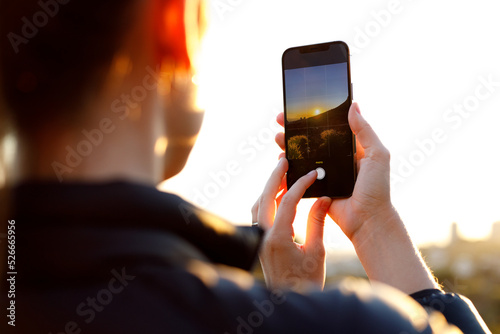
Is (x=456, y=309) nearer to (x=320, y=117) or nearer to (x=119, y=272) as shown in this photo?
(x=119, y=272)

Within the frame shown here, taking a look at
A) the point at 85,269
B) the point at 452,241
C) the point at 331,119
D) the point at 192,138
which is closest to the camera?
the point at 85,269

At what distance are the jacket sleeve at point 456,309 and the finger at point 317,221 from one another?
69 centimetres

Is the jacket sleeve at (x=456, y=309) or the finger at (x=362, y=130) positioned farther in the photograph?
the finger at (x=362, y=130)

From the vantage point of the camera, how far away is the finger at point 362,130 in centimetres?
197

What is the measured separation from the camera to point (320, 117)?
7.05 feet

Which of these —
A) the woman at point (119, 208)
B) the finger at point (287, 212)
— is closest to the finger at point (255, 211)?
the finger at point (287, 212)

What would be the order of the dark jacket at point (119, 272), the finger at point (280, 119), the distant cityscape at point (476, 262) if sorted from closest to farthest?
1. the dark jacket at point (119, 272)
2. the finger at point (280, 119)
3. the distant cityscape at point (476, 262)

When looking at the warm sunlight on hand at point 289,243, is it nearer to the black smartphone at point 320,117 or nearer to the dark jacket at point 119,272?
the black smartphone at point 320,117

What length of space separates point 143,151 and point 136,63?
128 millimetres

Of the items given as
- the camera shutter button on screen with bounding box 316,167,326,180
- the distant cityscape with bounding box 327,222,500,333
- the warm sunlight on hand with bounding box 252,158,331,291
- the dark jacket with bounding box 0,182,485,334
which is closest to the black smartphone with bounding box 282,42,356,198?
the camera shutter button on screen with bounding box 316,167,326,180

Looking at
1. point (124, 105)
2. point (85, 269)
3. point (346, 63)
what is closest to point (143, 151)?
point (124, 105)

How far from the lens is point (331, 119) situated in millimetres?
2133

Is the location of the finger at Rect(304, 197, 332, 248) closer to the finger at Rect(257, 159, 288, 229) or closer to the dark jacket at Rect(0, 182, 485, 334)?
the finger at Rect(257, 159, 288, 229)

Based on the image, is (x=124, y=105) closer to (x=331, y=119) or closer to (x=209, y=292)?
(x=209, y=292)
